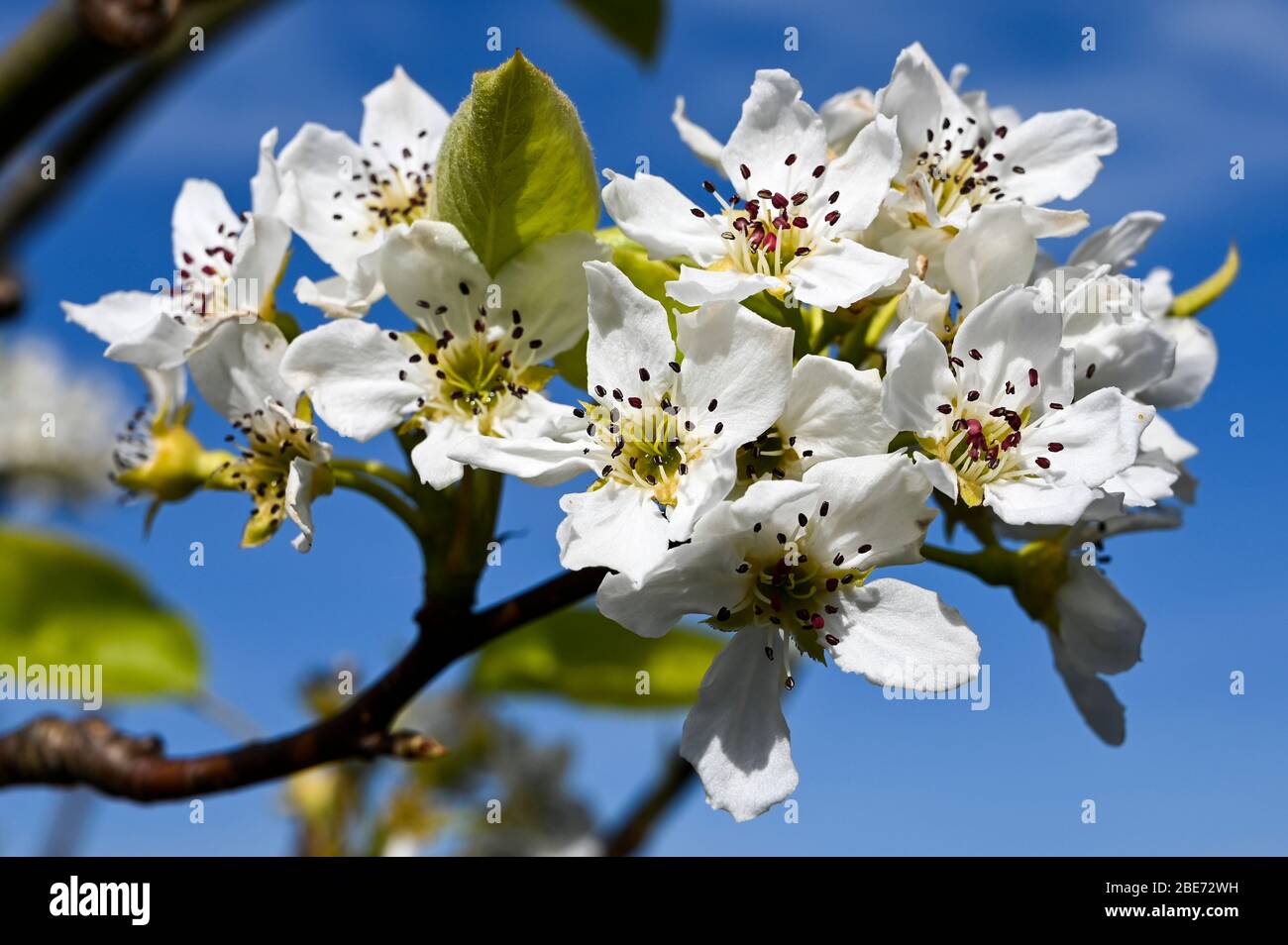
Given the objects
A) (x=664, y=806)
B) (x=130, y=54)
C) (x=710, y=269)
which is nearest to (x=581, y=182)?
(x=710, y=269)

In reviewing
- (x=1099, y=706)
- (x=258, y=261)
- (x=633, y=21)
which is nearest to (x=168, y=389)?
(x=258, y=261)

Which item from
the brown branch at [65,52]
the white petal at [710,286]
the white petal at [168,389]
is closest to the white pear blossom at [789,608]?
the white petal at [710,286]

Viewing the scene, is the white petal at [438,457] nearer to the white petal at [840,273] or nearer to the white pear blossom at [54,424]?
the white petal at [840,273]

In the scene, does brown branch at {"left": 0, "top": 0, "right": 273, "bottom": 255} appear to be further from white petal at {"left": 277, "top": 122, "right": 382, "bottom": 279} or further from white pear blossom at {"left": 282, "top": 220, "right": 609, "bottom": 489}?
white pear blossom at {"left": 282, "top": 220, "right": 609, "bottom": 489}

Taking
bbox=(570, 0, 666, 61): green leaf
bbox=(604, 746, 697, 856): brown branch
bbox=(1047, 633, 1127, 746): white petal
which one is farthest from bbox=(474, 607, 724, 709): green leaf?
bbox=(570, 0, 666, 61): green leaf

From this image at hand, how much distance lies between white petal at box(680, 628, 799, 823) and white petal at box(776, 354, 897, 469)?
281 mm

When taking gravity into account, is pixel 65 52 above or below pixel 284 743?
above

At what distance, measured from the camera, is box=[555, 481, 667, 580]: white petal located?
139 cm

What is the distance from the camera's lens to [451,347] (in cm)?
164

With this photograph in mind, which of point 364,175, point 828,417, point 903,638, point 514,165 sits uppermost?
point 364,175

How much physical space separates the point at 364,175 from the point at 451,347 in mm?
473

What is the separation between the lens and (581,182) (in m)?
1.53

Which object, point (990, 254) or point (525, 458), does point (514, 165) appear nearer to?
point (525, 458)
